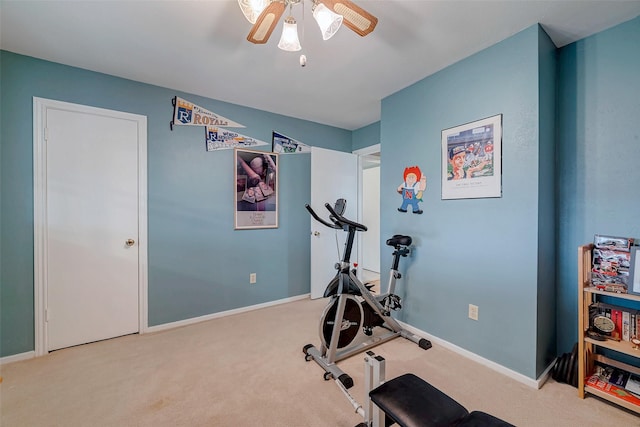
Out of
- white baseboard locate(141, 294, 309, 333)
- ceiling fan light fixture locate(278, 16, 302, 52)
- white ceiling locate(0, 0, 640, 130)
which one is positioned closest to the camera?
ceiling fan light fixture locate(278, 16, 302, 52)

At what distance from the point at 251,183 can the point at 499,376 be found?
298 cm

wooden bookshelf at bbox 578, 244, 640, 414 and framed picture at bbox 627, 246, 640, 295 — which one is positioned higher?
framed picture at bbox 627, 246, 640, 295

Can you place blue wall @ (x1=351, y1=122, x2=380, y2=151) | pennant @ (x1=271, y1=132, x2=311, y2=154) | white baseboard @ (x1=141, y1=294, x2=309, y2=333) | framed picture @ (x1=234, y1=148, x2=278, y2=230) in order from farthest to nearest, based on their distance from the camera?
blue wall @ (x1=351, y1=122, x2=380, y2=151)
pennant @ (x1=271, y1=132, x2=311, y2=154)
framed picture @ (x1=234, y1=148, x2=278, y2=230)
white baseboard @ (x1=141, y1=294, x2=309, y2=333)

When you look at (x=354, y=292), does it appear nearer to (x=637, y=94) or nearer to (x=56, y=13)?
(x=637, y=94)

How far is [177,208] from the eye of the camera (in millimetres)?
2801

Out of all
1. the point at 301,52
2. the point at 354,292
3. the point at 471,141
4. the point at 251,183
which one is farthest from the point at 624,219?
the point at 251,183

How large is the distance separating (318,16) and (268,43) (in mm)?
802

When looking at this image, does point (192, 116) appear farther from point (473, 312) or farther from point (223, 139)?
point (473, 312)

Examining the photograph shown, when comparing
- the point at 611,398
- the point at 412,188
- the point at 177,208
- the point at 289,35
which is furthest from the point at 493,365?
the point at 177,208

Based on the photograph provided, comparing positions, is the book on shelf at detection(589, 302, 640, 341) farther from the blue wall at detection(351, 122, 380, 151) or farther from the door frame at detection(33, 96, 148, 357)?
the door frame at detection(33, 96, 148, 357)

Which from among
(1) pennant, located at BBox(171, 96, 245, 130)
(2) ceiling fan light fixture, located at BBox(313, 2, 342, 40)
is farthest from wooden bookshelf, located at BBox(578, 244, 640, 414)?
(1) pennant, located at BBox(171, 96, 245, 130)

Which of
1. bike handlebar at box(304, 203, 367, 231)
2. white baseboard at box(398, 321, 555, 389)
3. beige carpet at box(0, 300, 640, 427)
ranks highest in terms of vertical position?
bike handlebar at box(304, 203, 367, 231)

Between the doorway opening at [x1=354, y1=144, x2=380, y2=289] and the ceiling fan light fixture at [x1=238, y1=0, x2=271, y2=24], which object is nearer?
the ceiling fan light fixture at [x1=238, y1=0, x2=271, y2=24]

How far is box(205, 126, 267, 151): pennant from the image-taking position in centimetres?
297
